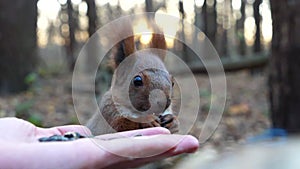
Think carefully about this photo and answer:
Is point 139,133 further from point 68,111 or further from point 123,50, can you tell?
point 68,111

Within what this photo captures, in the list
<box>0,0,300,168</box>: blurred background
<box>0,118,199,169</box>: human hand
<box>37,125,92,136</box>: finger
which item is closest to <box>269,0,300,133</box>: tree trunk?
<box>0,0,300,168</box>: blurred background

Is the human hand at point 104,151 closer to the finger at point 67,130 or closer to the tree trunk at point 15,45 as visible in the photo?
the finger at point 67,130

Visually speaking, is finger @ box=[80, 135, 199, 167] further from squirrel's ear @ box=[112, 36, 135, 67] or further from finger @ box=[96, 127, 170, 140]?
squirrel's ear @ box=[112, 36, 135, 67]

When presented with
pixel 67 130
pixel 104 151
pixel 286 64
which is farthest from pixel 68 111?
pixel 104 151

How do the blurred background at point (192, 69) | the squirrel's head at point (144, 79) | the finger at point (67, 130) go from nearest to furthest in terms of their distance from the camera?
the squirrel's head at point (144, 79), the finger at point (67, 130), the blurred background at point (192, 69)

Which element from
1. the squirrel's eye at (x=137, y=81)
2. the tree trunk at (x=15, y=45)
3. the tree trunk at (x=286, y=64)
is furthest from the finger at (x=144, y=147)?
the tree trunk at (x=15, y=45)
